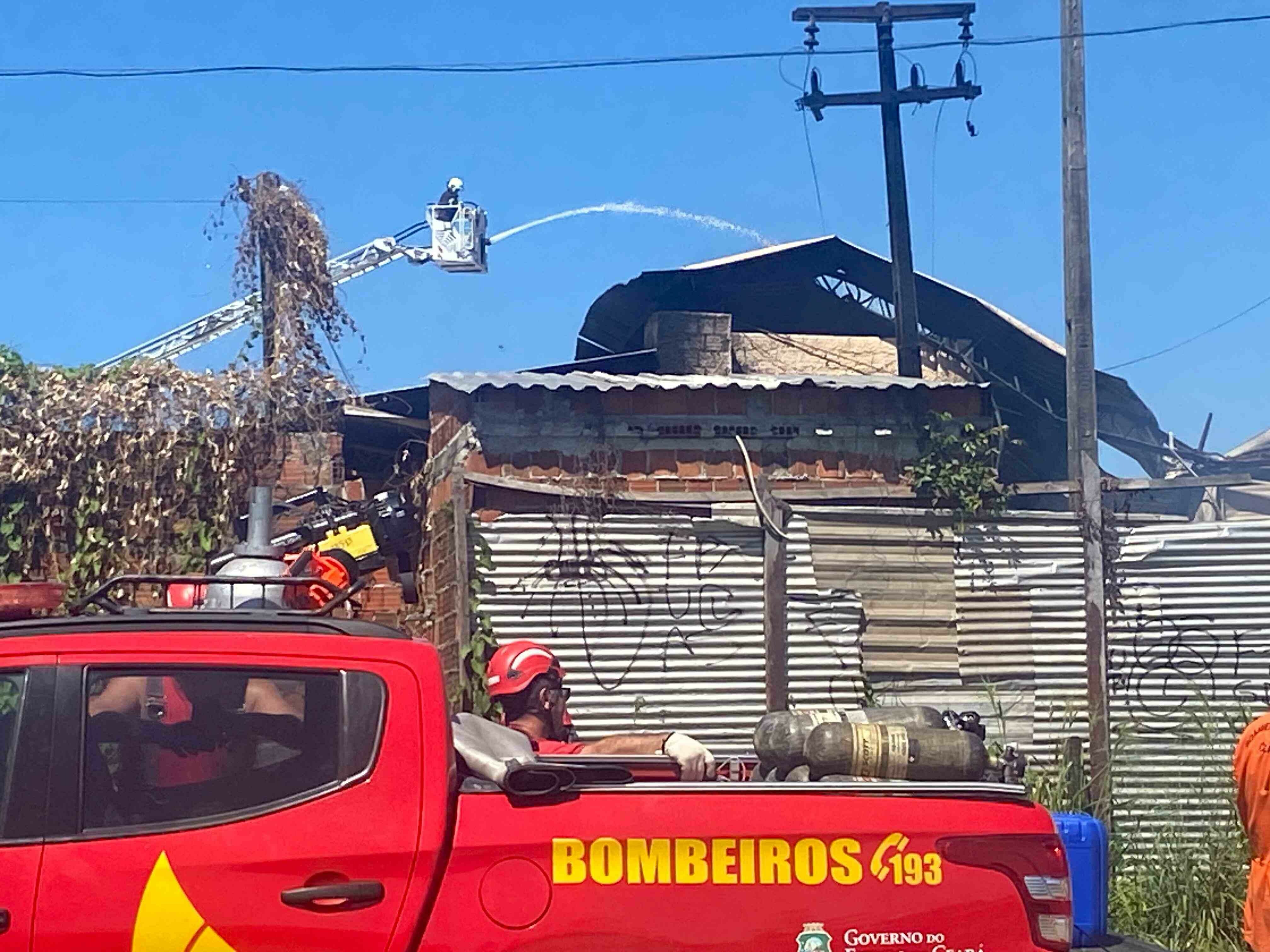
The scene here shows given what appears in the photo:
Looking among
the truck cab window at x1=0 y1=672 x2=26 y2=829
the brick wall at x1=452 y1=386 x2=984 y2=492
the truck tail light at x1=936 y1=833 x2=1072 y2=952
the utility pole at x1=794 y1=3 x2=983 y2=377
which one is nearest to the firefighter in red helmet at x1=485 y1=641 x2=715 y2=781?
the truck tail light at x1=936 y1=833 x2=1072 y2=952

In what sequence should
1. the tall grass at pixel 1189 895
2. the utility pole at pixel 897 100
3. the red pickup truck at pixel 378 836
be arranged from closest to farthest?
1. the red pickup truck at pixel 378 836
2. the tall grass at pixel 1189 895
3. the utility pole at pixel 897 100

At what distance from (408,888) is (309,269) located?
7.84m

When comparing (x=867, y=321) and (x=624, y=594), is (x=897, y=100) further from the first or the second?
(x=624, y=594)

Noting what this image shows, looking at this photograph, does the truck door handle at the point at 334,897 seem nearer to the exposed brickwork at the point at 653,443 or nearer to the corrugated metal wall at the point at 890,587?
the exposed brickwork at the point at 653,443

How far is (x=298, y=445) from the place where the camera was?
9.96 meters

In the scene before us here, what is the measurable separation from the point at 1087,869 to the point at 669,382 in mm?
3933

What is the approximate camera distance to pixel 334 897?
3.44 meters

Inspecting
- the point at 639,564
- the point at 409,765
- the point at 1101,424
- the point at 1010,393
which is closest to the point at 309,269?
the point at 639,564

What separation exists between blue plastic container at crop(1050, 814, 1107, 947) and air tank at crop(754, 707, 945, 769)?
256cm

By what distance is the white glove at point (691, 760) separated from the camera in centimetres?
429


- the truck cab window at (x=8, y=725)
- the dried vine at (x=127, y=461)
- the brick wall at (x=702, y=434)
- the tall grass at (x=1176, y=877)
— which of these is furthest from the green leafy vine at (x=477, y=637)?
the truck cab window at (x=8, y=725)

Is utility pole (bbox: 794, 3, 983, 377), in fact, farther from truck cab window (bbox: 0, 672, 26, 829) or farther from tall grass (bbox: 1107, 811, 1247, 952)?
truck cab window (bbox: 0, 672, 26, 829)

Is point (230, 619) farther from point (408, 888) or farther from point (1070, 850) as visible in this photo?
point (1070, 850)

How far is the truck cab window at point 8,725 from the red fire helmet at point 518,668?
2.87 metres
